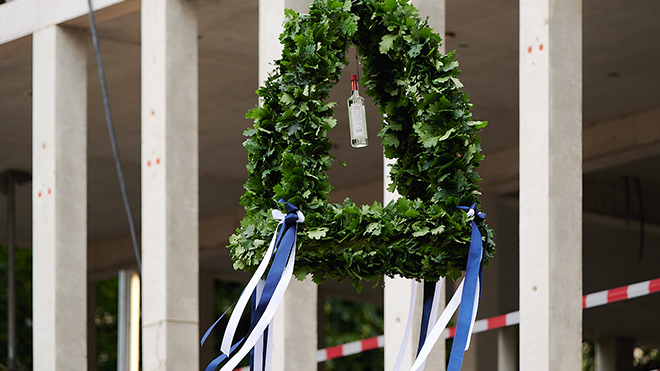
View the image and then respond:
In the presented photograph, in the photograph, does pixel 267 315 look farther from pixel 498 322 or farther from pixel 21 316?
pixel 21 316

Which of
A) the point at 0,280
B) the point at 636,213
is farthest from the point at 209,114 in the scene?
the point at 0,280

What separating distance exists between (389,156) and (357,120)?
0.29 metres

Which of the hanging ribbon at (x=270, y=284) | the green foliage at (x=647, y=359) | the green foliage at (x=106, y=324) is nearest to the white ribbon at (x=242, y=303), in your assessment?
the hanging ribbon at (x=270, y=284)

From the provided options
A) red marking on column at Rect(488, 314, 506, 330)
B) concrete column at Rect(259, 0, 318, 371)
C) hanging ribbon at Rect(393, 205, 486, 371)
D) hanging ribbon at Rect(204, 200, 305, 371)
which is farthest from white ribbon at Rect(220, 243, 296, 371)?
red marking on column at Rect(488, 314, 506, 330)

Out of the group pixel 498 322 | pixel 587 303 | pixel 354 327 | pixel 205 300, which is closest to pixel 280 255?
pixel 587 303

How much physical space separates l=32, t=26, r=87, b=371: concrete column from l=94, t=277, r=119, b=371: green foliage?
2260cm

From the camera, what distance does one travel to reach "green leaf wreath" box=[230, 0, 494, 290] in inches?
185

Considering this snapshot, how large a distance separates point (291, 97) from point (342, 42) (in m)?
0.34

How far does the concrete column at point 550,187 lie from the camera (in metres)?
7.46

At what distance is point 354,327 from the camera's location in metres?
35.3

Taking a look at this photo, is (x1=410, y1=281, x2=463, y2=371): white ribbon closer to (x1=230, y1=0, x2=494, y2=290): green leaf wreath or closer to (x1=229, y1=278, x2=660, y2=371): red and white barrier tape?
(x1=230, y1=0, x2=494, y2=290): green leaf wreath

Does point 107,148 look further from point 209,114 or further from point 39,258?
point 39,258

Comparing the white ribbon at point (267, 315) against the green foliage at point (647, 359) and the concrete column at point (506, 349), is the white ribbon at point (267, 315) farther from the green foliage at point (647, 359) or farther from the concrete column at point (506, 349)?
the green foliage at point (647, 359)

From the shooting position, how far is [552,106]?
25.1ft
